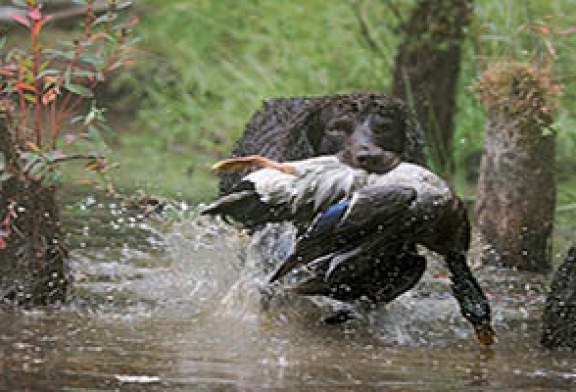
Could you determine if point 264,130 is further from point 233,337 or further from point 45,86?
point 233,337

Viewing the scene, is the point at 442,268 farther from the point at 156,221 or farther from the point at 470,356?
the point at 470,356

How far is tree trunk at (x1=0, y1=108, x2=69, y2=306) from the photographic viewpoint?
203 inches

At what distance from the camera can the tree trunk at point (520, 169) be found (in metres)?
7.14

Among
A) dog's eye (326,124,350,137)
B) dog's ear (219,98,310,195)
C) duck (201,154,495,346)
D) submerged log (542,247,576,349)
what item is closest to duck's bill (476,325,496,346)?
duck (201,154,495,346)

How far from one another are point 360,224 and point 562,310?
3.18 ft

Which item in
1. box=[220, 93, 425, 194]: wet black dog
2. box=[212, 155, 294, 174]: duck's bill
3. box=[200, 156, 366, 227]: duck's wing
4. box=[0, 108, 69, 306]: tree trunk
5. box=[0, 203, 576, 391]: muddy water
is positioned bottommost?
box=[0, 203, 576, 391]: muddy water

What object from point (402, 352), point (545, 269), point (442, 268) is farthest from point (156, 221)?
point (402, 352)

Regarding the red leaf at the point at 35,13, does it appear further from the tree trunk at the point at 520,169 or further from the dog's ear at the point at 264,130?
the tree trunk at the point at 520,169

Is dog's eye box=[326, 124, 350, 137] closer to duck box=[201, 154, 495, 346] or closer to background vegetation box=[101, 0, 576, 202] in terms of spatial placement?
duck box=[201, 154, 495, 346]

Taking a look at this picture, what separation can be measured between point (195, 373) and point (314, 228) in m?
0.72

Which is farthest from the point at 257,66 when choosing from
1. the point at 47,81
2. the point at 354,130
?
the point at 354,130

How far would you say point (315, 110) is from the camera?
5.12m

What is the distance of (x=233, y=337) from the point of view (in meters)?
4.78

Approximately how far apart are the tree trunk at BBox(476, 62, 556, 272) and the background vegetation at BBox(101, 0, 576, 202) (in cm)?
42
